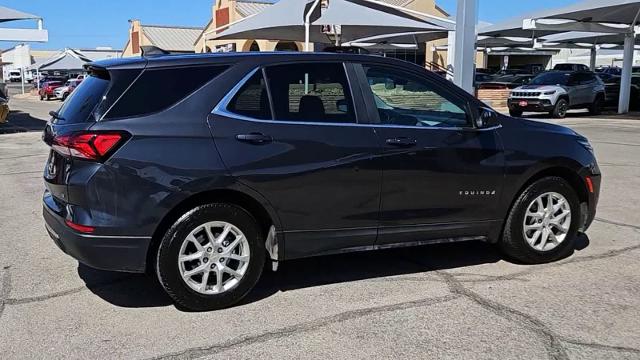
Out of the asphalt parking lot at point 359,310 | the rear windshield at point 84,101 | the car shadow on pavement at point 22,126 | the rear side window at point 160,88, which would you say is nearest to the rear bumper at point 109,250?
the asphalt parking lot at point 359,310

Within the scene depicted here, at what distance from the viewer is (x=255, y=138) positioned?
4238mm

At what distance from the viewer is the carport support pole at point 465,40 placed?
11258 mm

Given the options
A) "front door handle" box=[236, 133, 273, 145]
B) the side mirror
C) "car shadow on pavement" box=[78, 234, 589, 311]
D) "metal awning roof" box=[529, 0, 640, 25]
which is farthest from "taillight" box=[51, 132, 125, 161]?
"metal awning roof" box=[529, 0, 640, 25]

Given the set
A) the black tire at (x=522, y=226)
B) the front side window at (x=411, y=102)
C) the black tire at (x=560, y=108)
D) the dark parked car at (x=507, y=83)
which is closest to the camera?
the front side window at (x=411, y=102)

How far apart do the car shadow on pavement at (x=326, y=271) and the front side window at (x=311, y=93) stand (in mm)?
1213

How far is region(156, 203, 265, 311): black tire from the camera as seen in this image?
4102 millimetres

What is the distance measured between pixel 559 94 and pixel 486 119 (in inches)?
749

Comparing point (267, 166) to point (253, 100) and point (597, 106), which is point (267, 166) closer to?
point (253, 100)

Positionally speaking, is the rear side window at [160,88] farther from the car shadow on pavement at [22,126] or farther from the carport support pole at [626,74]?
the carport support pole at [626,74]

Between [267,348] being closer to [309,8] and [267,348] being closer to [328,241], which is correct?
[328,241]

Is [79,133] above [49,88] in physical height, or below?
above

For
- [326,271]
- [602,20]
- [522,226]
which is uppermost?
[602,20]

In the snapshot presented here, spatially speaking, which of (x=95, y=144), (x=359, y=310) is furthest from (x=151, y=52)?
(x=359, y=310)

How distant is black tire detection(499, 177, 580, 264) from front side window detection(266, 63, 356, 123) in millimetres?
1709
